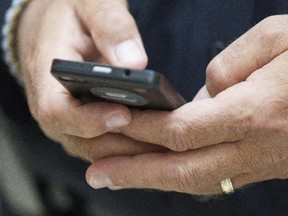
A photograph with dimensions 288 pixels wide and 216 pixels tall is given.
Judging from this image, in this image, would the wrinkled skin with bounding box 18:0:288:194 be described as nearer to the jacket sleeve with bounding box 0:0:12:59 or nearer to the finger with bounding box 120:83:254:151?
the finger with bounding box 120:83:254:151

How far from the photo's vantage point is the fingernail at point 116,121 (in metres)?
0.46

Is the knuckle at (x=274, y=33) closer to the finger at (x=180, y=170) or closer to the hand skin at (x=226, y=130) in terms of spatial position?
the hand skin at (x=226, y=130)

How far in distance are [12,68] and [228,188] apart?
0.33 meters

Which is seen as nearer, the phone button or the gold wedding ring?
the phone button

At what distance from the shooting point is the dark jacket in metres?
0.62

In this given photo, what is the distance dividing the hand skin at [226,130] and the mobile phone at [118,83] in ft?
0.10

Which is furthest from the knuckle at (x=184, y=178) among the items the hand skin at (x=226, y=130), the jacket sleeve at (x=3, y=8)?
the jacket sleeve at (x=3, y=8)

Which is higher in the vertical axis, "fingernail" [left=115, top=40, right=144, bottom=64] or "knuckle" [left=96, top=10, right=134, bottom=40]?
"knuckle" [left=96, top=10, right=134, bottom=40]

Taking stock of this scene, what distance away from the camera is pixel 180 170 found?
0.48 meters

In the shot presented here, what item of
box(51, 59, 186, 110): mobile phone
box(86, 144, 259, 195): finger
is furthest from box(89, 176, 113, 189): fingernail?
box(51, 59, 186, 110): mobile phone

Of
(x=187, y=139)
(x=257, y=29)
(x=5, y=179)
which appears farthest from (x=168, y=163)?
(x=5, y=179)

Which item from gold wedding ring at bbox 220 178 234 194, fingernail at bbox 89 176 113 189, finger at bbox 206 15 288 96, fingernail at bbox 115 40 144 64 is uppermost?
fingernail at bbox 115 40 144 64

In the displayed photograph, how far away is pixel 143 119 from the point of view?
0.47m

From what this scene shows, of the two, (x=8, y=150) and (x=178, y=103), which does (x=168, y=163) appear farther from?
(x=8, y=150)
